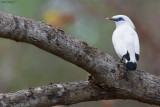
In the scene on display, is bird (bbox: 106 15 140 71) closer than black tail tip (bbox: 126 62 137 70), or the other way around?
black tail tip (bbox: 126 62 137 70)

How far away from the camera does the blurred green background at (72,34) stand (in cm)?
848

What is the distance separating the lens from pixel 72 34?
29.0 feet

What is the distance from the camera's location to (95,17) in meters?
9.36

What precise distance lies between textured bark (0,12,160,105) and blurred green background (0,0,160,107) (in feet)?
13.1

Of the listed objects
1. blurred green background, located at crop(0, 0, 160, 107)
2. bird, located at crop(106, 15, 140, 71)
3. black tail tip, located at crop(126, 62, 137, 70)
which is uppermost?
blurred green background, located at crop(0, 0, 160, 107)

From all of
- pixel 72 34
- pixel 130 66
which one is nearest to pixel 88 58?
pixel 130 66

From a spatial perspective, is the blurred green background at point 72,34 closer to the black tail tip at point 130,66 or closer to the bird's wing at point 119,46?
the bird's wing at point 119,46

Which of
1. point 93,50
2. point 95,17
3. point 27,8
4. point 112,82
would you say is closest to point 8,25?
point 93,50

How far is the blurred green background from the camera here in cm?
848

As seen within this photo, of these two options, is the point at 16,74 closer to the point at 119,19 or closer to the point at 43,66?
the point at 43,66

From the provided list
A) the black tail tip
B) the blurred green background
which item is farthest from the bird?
the blurred green background

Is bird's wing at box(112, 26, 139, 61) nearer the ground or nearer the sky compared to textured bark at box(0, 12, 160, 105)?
nearer the sky

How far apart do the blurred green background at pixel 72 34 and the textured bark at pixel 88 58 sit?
3989mm

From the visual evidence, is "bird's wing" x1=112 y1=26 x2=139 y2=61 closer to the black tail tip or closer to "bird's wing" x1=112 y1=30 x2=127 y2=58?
"bird's wing" x1=112 y1=30 x2=127 y2=58
